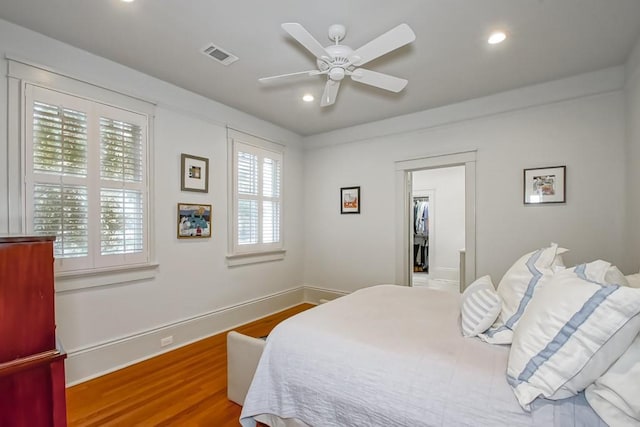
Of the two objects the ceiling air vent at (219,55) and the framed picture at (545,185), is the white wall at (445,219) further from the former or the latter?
the ceiling air vent at (219,55)

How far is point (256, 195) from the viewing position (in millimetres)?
4059

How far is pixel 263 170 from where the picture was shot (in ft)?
13.7

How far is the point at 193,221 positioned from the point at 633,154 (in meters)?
4.11

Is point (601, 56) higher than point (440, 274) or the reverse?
higher

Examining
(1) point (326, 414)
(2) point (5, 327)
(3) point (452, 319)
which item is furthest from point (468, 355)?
(2) point (5, 327)

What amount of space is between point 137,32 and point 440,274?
6212mm

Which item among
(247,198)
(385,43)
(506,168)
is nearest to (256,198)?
(247,198)

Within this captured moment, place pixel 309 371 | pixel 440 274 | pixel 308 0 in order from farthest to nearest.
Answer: pixel 440 274, pixel 308 0, pixel 309 371

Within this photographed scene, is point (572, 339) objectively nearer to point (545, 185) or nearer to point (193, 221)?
point (545, 185)

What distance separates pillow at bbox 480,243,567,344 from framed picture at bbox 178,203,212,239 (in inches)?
111

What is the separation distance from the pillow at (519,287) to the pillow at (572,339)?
0.33m

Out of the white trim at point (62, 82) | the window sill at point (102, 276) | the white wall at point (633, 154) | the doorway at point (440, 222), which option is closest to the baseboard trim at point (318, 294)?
the doorway at point (440, 222)

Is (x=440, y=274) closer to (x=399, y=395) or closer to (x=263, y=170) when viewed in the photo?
(x=263, y=170)

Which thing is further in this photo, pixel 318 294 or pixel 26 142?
pixel 318 294
